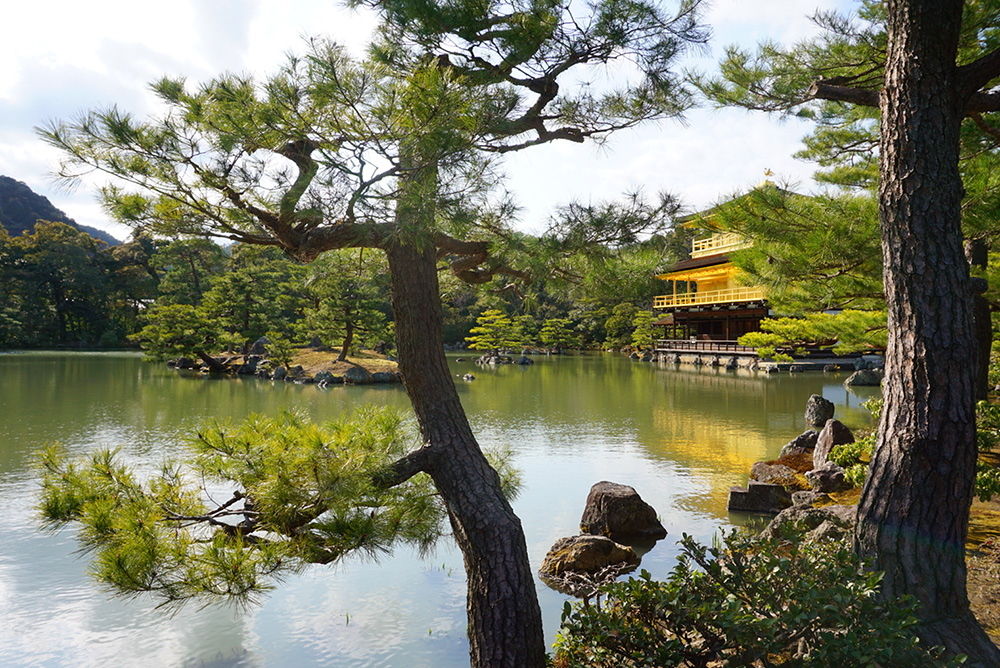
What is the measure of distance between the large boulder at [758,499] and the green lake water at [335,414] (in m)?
0.17

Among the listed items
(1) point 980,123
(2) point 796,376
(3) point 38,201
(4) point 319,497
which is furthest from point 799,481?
(3) point 38,201

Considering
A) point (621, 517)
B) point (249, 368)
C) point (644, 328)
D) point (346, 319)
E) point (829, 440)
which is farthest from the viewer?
point (644, 328)

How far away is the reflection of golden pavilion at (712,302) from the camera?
1800cm

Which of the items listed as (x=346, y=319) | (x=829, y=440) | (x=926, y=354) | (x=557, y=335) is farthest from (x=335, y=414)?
(x=557, y=335)

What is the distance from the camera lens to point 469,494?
212 cm

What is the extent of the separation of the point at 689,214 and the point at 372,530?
1.58 meters

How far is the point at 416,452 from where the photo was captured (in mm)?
2146

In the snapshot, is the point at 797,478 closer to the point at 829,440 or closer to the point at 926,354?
the point at 829,440

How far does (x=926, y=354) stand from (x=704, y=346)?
18881 mm

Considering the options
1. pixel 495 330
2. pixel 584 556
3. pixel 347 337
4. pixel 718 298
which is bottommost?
pixel 584 556

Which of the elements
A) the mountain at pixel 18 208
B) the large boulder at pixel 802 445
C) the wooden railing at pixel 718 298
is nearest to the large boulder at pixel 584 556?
the large boulder at pixel 802 445

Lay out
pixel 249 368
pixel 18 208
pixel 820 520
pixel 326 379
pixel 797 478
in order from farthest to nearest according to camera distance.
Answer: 1. pixel 18 208
2. pixel 249 368
3. pixel 326 379
4. pixel 797 478
5. pixel 820 520

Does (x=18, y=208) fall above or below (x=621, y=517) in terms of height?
above

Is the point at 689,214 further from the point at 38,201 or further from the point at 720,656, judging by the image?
the point at 38,201
